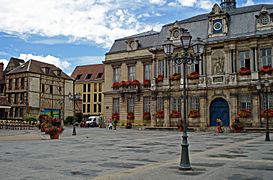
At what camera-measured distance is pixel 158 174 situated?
9477 millimetres

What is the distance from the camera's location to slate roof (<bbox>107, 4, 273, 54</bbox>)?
119ft

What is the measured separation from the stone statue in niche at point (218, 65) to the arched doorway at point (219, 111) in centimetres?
304

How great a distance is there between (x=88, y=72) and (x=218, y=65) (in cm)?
4629

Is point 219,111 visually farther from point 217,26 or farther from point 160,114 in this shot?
point 217,26

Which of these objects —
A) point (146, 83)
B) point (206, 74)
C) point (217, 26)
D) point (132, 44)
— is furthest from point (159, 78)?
point (217, 26)

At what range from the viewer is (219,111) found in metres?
36.5

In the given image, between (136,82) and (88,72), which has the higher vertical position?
(88,72)

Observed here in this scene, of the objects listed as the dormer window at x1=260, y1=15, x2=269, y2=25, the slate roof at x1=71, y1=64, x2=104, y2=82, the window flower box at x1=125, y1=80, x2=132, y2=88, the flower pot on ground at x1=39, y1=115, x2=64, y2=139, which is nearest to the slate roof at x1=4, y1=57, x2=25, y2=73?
the slate roof at x1=71, y1=64, x2=104, y2=82

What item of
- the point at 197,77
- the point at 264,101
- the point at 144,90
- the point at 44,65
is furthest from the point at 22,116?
the point at 264,101

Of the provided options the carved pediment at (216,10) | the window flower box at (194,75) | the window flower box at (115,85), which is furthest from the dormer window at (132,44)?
the carved pediment at (216,10)

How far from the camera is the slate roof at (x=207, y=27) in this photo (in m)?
36.1

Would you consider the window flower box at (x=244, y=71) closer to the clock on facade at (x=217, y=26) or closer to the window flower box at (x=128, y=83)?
the clock on facade at (x=217, y=26)

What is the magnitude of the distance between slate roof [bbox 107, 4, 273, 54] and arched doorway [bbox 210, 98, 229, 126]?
264 inches

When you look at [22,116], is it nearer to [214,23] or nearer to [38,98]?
[38,98]
